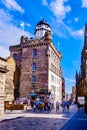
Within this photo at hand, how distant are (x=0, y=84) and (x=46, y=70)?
28357 mm

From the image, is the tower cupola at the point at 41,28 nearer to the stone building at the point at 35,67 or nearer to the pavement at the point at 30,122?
the stone building at the point at 35,67

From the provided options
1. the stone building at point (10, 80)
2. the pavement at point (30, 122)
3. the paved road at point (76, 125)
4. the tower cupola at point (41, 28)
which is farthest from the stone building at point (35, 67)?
the paved road at point (76, 125)

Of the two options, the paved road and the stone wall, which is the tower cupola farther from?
the paved road

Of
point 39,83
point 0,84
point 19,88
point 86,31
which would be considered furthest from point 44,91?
point 86,31

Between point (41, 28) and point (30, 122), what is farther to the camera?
point (41, 28)

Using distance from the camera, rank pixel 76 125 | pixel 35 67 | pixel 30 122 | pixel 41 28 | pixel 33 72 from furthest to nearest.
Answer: pixel 41 28
pixel 35 67
pixel 33 72
pixel 30 122
pixel 76 125

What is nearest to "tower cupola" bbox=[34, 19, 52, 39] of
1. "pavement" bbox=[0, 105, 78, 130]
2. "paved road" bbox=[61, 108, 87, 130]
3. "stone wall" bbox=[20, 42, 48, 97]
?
"stone wall" bbox=[20, 42, 48, 97]

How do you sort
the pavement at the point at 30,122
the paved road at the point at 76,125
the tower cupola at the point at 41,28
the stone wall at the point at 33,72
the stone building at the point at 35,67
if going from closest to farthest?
the pavement at the point at 30,122, the paved road at the point at 76,125, the stone building at the point at 35,67, the stone wall at the point at 33,72, the tower cupola at the point at 41,28

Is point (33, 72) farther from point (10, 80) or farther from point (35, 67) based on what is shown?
point (10, 80)

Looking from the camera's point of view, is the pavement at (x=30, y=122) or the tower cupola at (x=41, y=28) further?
the tower cupola at (x=41, y=28)

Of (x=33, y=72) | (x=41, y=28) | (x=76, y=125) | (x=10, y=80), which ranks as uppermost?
(x=41, y=28)

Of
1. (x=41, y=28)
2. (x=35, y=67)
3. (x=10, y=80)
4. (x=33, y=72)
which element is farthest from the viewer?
(x=41, y=28)

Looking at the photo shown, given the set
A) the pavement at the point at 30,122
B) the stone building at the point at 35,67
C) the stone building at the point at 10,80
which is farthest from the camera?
the stone building at the point at 35,67

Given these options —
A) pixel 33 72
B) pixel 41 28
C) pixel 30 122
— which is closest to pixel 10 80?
pixel 33 72
